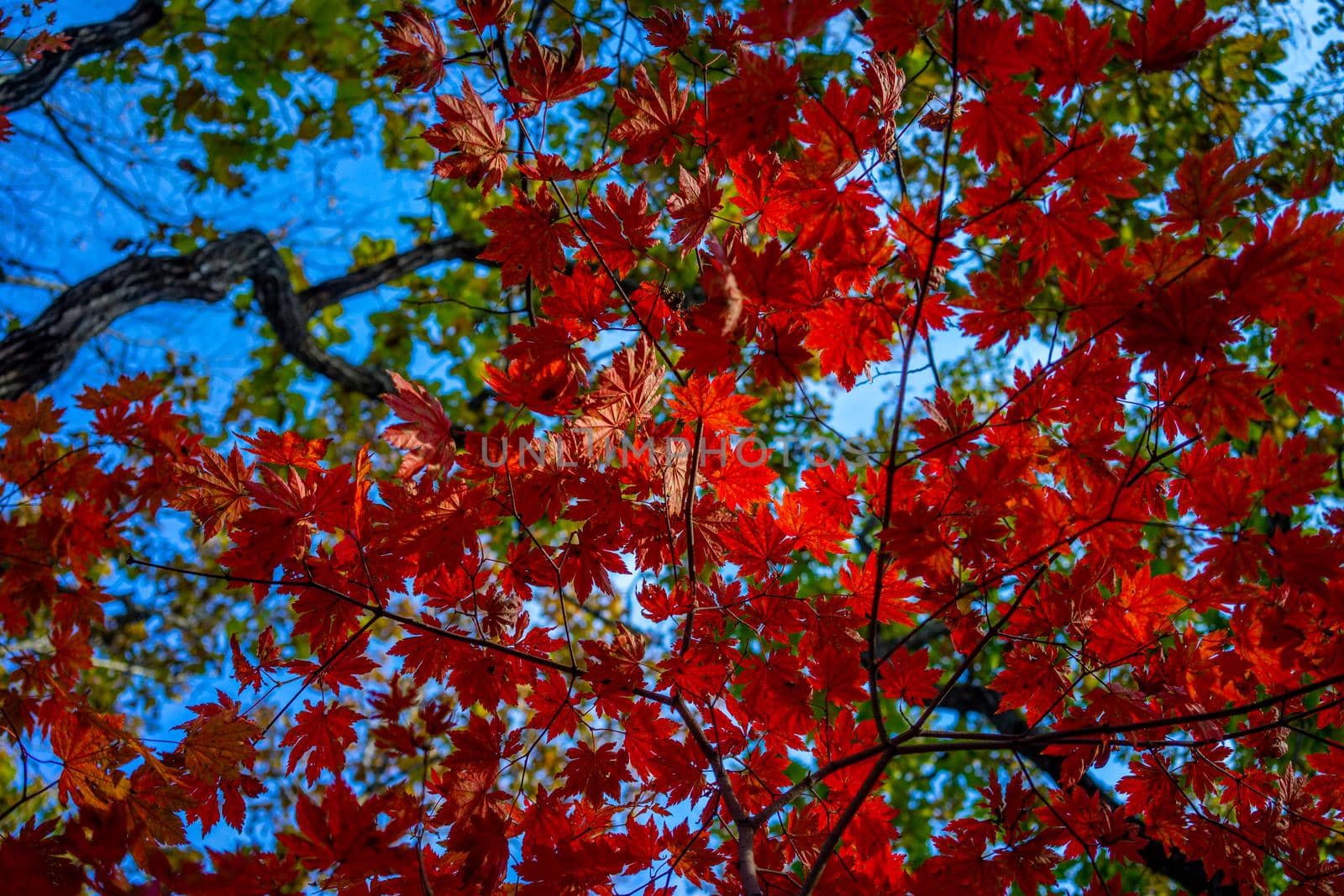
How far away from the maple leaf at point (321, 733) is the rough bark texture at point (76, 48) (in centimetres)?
436

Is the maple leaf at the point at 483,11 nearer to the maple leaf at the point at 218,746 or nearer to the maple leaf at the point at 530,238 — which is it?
the maple leaf at the point at 530,238

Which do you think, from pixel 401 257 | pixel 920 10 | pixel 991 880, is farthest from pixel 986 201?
pixel 401 257

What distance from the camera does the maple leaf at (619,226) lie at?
1820 mm

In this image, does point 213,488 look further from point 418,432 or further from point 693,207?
point 693,207

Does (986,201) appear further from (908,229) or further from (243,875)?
(243,875)

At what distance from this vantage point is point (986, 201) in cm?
158

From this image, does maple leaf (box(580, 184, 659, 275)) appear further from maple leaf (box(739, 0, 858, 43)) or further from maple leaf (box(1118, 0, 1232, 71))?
maple leaf (box(1118, 0, 1232, 71))

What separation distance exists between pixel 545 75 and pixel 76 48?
15.6ft

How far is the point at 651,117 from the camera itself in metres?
1.78

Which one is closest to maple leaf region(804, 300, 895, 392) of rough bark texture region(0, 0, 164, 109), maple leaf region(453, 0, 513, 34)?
maple leaf region(453, 0, 513, 34)

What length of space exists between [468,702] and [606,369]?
89 centimetres

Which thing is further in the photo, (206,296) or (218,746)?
(206,296)

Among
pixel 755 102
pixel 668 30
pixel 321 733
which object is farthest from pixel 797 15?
pixel 321 733

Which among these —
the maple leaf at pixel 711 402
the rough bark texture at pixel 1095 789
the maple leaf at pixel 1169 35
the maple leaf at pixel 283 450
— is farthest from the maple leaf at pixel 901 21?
the rough bark texture at pixel 1095 789
